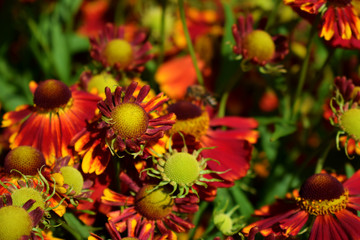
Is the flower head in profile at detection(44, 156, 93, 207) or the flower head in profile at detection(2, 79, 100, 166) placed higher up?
the flower head in profile at detection(2, 79, 100, 166)

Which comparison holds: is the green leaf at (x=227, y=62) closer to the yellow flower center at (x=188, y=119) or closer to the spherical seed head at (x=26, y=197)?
the yellow flower center at (x=188, y=119)

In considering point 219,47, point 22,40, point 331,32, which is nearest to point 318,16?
point 331,32

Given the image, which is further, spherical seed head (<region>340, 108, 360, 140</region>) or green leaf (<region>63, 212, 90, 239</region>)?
spherical seed head (<region>340, 108, 360, 140</region>)

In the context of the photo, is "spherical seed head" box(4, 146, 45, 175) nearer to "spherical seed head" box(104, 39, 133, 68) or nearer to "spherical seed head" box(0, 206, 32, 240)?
"spherical seed head" box(0, 206, 32, 240)

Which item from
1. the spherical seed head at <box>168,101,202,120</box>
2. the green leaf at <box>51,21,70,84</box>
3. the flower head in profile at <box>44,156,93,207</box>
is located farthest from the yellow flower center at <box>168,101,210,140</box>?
the green leaf at <box>51,21,70,84</box>

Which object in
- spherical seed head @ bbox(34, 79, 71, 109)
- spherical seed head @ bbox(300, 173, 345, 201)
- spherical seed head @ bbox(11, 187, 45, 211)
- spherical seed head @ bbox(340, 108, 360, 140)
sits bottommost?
spherical seed head @ bbox(300, 173, 345, 201)

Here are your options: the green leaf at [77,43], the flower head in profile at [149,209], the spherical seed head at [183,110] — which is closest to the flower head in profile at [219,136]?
the spherical seed head at [183,110]

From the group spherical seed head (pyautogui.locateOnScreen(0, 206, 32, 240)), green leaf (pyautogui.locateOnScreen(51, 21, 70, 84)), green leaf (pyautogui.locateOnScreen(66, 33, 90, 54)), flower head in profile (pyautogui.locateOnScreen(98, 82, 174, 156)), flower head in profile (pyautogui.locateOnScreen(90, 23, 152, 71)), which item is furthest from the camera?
A: green leaf (pyautogui.locateOnScreen(66, 33, 90, 54))
